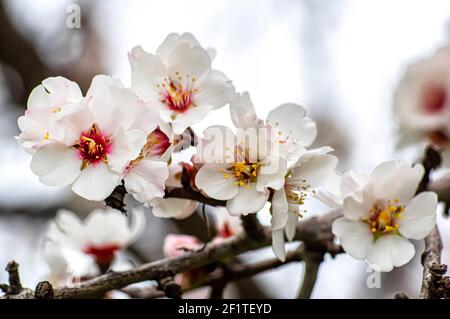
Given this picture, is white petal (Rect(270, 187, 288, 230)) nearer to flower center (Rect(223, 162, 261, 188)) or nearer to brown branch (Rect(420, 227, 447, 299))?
flower center (Rect(223, 162, 261, 188))

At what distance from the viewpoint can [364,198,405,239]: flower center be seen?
121 cm

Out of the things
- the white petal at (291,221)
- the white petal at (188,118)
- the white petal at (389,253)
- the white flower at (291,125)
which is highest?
the white flower at (291,125)

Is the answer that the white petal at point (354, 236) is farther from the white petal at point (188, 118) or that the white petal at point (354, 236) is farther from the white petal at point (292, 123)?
the white petal at point (188, 118)

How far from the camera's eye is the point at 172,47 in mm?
1201

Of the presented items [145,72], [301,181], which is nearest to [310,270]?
[301,181]

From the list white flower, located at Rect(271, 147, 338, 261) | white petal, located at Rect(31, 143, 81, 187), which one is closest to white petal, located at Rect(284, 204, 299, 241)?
white flower, located at Rect(271, 147, 338, 261)

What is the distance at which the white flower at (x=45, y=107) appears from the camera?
3.53 ft

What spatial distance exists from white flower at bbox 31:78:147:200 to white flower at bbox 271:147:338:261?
0.83 ft

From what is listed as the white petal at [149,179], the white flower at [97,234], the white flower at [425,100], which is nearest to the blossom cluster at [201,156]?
the white petal at [149,179]

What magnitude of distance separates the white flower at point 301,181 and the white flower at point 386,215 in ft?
0.23

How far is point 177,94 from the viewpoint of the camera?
118 centimetres

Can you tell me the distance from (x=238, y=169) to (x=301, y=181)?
0.33 feet

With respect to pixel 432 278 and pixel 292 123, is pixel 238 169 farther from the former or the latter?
pixel 432 278
